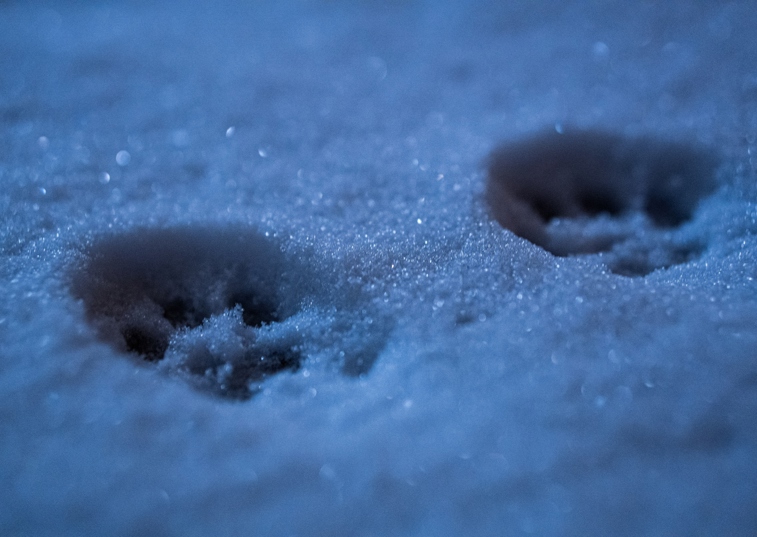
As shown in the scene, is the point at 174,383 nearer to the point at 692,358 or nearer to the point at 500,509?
the point at 500,509

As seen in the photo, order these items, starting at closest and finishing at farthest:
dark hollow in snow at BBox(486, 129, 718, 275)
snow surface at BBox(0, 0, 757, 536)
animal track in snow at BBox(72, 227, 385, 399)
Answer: snow surface at BBox(0, 0, 757, 536)
animal track in snow at BBox(72, 227, 385, 399)
dark hollow in snow at BBox(486, 129, 718, 275)

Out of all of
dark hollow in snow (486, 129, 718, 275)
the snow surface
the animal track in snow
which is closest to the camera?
the snow surface

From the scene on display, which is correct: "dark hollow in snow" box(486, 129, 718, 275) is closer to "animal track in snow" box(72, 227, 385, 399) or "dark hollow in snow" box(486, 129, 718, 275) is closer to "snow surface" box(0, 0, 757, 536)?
"snow surface" box(0, 0, 757, 536)

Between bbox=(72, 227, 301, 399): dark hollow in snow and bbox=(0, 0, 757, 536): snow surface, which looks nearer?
bbox=(0, 0, 757, 536): snow surface

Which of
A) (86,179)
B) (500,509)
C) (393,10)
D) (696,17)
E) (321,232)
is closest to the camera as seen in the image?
(500,509)

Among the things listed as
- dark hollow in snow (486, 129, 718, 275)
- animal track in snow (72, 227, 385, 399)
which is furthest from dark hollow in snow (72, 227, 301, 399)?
dark hollow in snow (486, 129, 718, 275)

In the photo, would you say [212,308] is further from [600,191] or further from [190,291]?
[600,191]

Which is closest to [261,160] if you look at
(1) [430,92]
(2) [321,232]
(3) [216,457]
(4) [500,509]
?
(2) [321,232]
